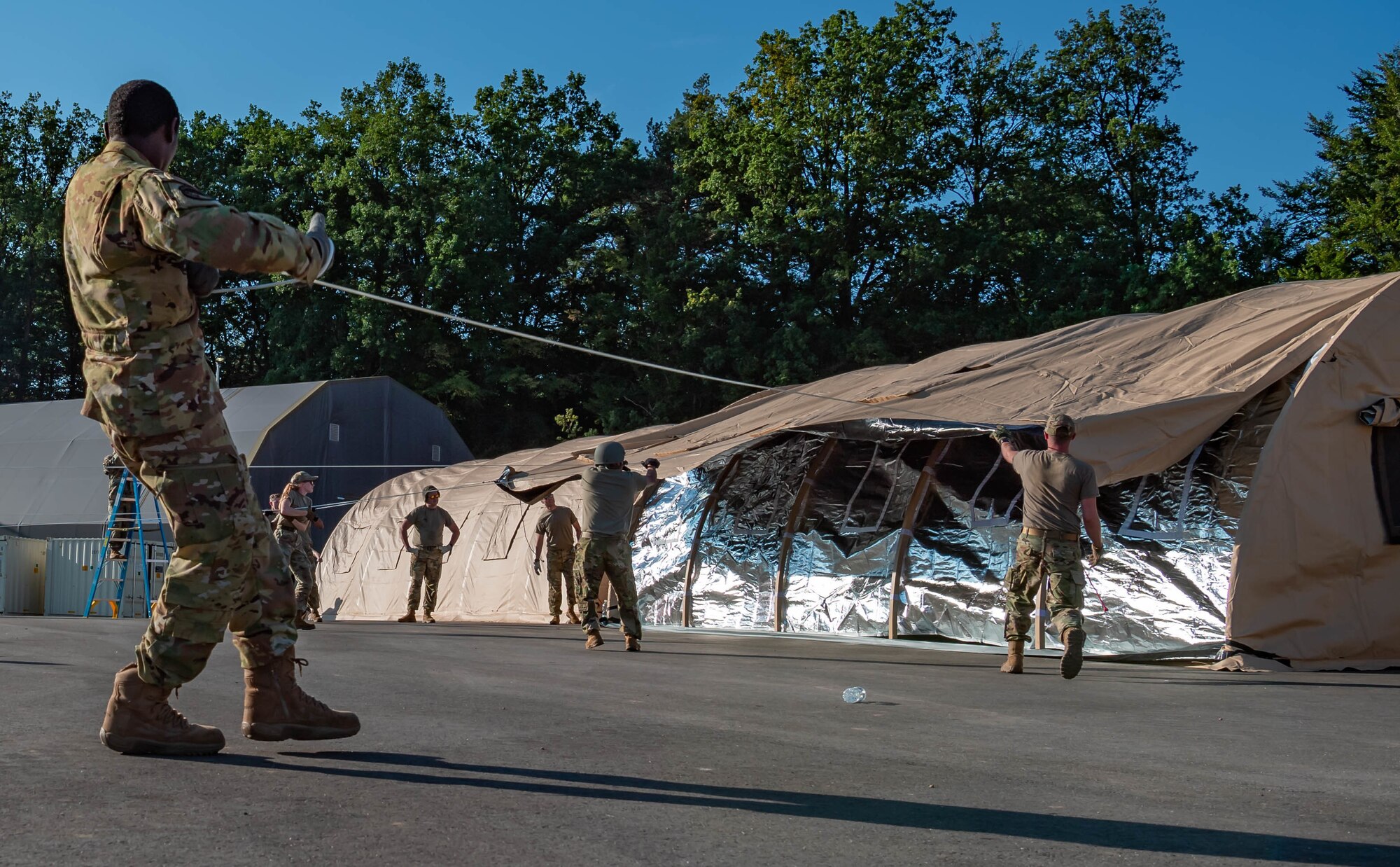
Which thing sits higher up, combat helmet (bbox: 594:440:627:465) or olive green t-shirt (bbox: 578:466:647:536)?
combat helmet (bbox: 594:440:627:465)

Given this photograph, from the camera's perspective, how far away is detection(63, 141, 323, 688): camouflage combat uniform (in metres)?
4.20

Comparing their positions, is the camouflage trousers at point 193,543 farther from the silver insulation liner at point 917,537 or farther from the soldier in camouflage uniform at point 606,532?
the silver insulation liner at point 917,537

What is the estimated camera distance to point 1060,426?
9.53 meters

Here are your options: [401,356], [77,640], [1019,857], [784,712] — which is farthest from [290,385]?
[1019,857]

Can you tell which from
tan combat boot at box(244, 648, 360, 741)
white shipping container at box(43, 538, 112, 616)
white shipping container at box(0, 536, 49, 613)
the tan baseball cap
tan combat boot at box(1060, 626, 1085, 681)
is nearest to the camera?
tan combat boot at box(244, 648, 360, 741)

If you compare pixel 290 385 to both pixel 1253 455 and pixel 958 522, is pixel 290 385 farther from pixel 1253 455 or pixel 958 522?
pixel 1253 455

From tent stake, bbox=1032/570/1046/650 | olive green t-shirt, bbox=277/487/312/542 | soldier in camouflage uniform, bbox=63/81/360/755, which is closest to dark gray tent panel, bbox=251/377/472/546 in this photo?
olive green t-shirt, bbox=277/487/312/542

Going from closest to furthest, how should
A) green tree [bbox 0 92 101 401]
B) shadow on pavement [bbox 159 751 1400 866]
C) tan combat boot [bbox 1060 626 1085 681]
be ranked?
shadow on pavement [bbox 159 751 1400 866] < tan combat boot [bbox 1060 626 1085 681] < green tree [bbox 0 92 101 401]

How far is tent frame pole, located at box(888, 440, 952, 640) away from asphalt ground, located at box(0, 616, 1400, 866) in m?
4.78

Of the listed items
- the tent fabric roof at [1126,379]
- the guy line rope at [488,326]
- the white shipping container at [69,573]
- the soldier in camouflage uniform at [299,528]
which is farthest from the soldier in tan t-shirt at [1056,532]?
the white shipping container at [69,573]

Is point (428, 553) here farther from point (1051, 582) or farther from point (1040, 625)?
point (1051, 582)

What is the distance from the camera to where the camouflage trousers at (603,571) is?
459 inches

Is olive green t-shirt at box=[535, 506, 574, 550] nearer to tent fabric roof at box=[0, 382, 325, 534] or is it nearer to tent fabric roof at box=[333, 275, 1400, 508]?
tent fabric roof at box=[333, 275, 1400, 508]

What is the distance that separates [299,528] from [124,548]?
11008 mm
